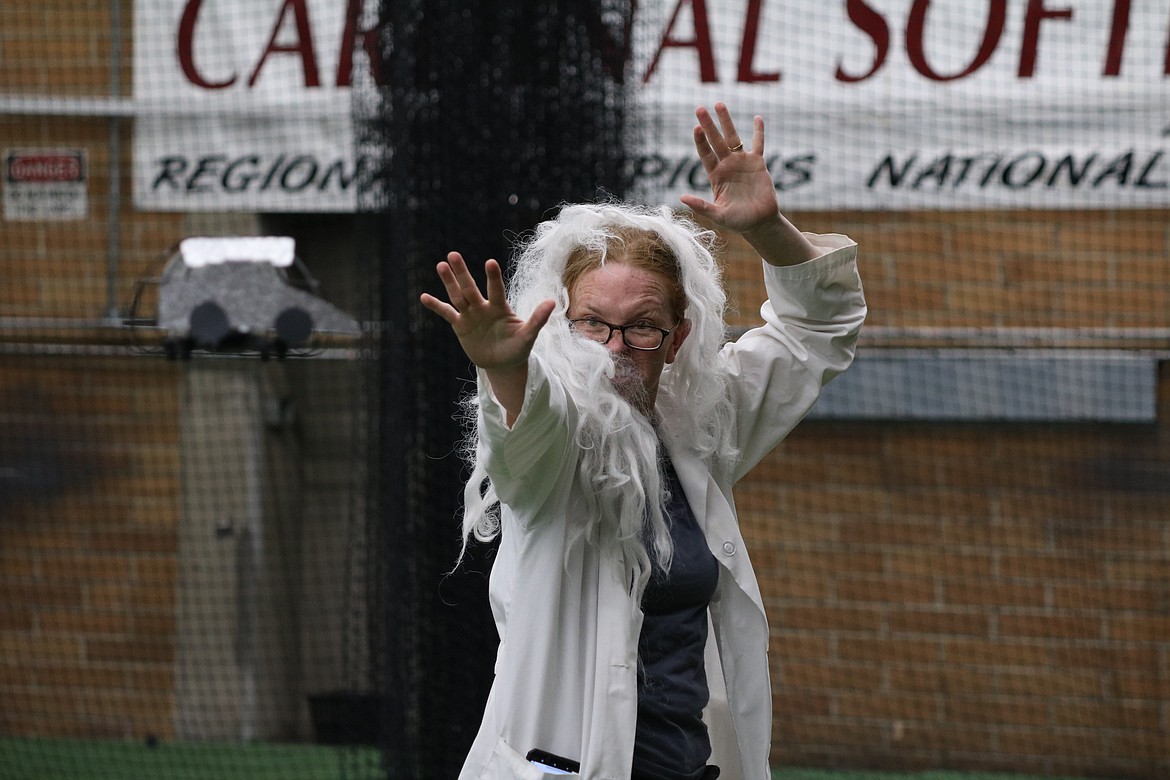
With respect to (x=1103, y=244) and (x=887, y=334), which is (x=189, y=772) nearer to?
(x=887, y=334)

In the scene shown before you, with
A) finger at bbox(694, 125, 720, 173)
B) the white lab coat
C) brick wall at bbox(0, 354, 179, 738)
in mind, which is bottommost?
brick wall at bbox(0, 354, 179, 738)

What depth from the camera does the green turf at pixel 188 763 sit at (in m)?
4.81

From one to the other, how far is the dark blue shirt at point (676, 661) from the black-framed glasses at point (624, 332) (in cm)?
21

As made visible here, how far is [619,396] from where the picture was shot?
5.63 ft

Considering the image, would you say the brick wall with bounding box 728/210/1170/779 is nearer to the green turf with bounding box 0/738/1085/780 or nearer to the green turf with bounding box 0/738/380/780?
the green turf with bounding box 0/738/1085/780

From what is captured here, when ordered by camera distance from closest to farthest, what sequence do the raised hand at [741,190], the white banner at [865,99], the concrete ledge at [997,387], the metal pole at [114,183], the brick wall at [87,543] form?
the raised hand at [741,190] < the white banner at [865,99] < the concrete ledge at [997,387] < the metal pole at [114,183] < the brick wall at [87,543]

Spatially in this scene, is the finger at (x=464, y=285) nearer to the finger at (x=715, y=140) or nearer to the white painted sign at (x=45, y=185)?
the finger at (x=715, y=140)

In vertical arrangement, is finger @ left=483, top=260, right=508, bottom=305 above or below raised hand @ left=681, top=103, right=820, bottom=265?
below

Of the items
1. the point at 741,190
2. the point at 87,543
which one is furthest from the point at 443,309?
the point at 87,543

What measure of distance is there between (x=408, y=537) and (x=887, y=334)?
7.21 ft

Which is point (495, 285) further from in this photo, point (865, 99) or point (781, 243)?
point (865, 99)

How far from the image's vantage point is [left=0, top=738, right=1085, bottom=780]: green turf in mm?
4812

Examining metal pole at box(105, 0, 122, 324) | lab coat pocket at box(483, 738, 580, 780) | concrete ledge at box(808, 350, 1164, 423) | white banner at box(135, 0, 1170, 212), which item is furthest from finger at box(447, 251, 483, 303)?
metal pole at box(105, 0, 122, 324)

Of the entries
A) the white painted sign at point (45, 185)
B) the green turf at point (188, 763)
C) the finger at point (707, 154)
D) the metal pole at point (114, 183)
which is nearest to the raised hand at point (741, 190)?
the finger at point (707, 154)
